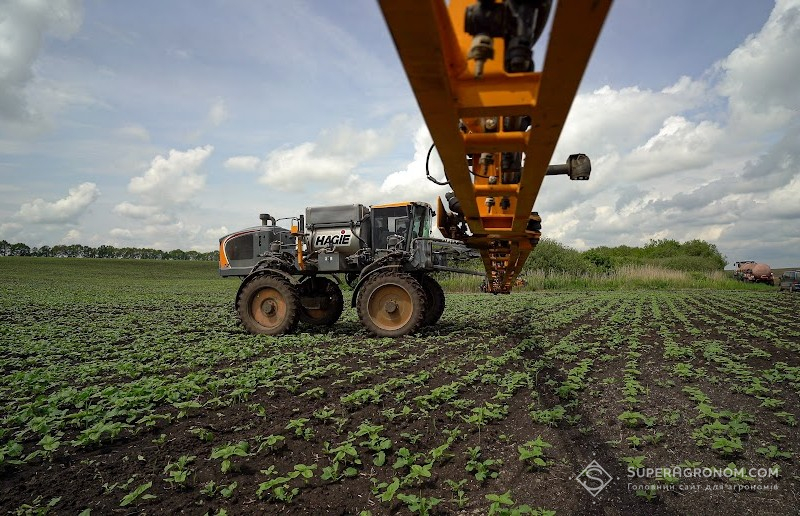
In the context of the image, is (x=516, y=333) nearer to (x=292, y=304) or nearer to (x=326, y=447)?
(x=292, y=304)

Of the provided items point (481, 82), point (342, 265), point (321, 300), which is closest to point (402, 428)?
point (481, 82)

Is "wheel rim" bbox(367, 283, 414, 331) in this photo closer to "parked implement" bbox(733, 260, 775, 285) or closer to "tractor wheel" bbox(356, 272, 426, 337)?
"tractor wheel" bbox(356, 272, 426, 337)

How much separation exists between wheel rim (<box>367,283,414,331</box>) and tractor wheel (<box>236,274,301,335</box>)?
172 cm

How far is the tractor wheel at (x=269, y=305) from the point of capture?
30.8ft

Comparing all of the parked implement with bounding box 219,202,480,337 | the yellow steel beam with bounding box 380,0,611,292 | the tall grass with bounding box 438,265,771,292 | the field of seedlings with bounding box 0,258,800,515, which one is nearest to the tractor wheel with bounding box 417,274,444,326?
the parked implement with bounding box 219,202,480,337

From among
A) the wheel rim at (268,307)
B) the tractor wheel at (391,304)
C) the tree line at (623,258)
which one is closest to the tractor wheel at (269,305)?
the wheel rim at (268,307)

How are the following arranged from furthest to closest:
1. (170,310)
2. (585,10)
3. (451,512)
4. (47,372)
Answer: (170,310) < (47,372) < (451,512) < (585,10)

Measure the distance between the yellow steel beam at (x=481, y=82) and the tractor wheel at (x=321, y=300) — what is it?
8.27 metres

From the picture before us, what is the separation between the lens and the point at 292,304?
938 cm

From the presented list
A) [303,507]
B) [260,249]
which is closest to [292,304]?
[260,249]

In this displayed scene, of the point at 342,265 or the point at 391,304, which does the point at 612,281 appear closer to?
the point at 342,265

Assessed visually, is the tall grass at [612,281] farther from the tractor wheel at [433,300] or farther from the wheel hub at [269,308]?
the wheel hub at [269,308]

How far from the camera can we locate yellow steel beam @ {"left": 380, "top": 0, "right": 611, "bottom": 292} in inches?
52.8

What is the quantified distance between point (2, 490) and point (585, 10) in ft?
14.5
